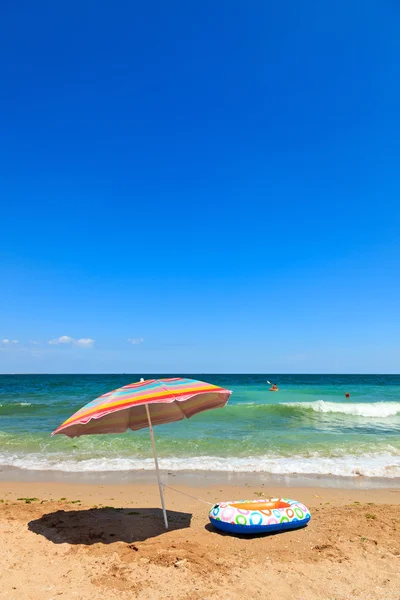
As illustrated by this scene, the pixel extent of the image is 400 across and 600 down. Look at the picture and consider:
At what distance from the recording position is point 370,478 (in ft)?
33.0

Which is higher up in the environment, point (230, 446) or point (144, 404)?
point (144, 404)

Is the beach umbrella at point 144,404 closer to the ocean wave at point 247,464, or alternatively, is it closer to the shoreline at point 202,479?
the shoreline at point 202,479

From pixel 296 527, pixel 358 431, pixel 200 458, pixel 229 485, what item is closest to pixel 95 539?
pixel 296 527

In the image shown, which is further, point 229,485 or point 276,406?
point 276,406

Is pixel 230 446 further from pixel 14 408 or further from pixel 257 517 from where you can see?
pixel 14 408

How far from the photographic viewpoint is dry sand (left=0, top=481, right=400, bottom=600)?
14.8 feet

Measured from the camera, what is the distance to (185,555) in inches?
207

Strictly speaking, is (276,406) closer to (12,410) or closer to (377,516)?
(12,410)

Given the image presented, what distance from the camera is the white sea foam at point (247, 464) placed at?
10.7m

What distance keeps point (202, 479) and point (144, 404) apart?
18.1 ft

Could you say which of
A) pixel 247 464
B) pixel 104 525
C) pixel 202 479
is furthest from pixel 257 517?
pixel 247 464

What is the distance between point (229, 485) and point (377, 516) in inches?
146

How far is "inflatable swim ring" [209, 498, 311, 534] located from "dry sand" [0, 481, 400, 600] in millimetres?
132

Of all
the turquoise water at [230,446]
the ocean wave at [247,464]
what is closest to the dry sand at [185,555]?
the ocean wave at [247,464]
